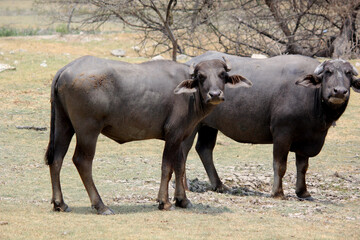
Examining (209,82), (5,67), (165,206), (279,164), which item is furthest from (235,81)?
(5,67)

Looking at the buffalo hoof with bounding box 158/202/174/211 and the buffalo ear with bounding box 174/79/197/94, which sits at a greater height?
the buffalo ear with bounding box 174/79/197/94

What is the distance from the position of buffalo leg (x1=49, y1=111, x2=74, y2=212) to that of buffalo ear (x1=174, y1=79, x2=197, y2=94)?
1.52m

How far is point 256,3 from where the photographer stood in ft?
76.6

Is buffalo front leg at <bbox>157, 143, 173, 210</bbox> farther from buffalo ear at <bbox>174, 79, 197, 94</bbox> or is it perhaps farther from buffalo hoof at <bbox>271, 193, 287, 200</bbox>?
buffalo hoof at <bbox>271, 193, 287, 200</bbox>

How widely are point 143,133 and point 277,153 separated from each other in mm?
2751

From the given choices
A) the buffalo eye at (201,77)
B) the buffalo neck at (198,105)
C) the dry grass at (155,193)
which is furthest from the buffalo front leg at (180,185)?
the buffalo eye at (201,77)

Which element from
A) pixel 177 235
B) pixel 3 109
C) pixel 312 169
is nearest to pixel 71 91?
pixel 177 235

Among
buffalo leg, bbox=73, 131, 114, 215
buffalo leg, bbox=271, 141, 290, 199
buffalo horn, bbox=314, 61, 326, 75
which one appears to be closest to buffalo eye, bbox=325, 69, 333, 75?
buffalo horn, bbox=314, 61, 326, 75

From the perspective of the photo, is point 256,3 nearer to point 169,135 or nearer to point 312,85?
point 312,85

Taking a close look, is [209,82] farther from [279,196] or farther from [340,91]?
[279,196]

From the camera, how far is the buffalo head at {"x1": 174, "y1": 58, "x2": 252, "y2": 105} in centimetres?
851

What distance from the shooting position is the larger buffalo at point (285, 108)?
33.8 ft

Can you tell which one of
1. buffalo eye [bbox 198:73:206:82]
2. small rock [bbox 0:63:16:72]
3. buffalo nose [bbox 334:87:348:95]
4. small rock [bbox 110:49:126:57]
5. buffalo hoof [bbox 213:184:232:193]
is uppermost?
buffalo eye [bbox 198:73:206:82]

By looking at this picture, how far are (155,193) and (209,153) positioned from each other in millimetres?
1748
